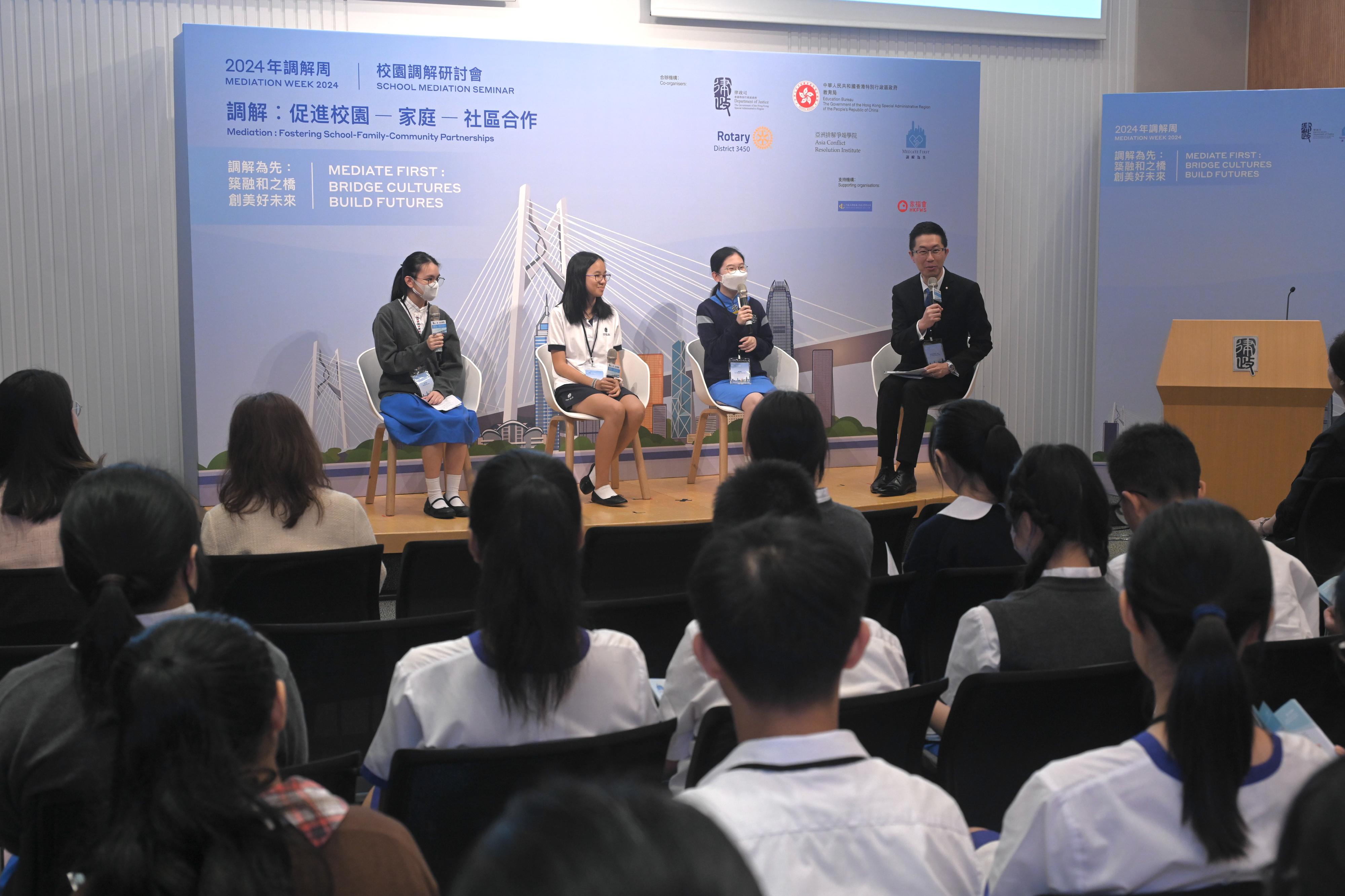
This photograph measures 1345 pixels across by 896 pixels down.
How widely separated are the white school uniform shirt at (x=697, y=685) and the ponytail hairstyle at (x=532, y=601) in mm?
227

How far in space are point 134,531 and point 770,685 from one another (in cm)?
104

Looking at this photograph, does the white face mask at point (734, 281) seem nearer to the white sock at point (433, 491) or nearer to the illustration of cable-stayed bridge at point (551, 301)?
the illustration of cable-stayed bridge at point (551, 301)

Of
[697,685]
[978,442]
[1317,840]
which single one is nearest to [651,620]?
[697,685]

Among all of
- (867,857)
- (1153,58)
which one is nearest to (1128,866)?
(867,857)

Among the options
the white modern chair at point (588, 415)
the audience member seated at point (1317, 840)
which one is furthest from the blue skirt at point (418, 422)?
the audience member seated at point (1317, 840)

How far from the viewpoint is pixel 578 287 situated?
574cm

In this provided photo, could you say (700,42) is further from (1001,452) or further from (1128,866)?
(1128,866)

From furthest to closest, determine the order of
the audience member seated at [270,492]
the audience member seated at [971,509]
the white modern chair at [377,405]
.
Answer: the white modern chair at [377,405]
the audience member seated at [270,492]
the audience member seated at [971,509]

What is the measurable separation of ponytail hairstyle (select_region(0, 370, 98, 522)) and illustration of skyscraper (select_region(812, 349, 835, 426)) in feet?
15.1

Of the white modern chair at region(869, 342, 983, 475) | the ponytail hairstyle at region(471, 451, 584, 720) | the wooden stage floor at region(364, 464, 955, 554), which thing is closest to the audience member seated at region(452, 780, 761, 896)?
the ponytail hairstyle at region(471, 451, 584, 720)

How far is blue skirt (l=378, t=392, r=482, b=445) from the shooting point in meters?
5.39

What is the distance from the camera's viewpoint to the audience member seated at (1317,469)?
11.5 feet

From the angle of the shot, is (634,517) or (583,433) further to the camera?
(583,433)

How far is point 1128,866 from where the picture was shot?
122 cm
